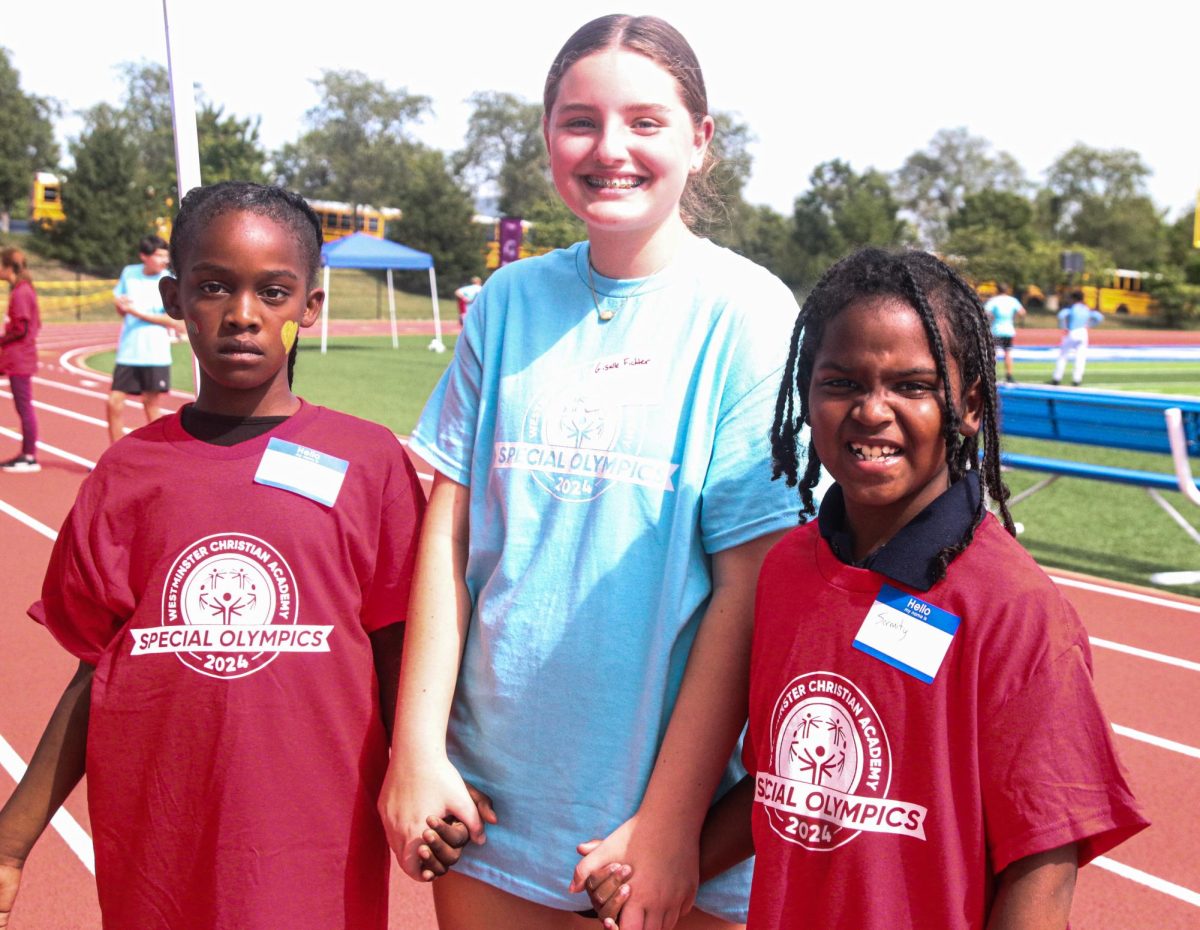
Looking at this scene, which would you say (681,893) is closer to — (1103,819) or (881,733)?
(881,733)

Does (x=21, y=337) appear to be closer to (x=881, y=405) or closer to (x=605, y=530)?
(x=605, y=530)

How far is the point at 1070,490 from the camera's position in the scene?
10.4 metres

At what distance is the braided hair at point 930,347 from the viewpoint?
1518 mm

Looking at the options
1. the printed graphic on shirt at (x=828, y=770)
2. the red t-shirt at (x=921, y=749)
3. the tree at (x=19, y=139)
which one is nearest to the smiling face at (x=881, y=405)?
the red t-shirt at (x=921, y=749)

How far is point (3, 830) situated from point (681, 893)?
43.4 inches

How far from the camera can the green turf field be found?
7.78m

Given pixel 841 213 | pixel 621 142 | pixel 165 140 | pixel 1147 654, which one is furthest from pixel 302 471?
pixel 165 140

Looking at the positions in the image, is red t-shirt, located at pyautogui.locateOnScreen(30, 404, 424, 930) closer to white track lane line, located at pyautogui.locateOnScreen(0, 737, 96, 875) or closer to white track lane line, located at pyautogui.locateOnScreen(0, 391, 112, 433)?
white track lane line, located at pyautogui.locateOnScreen(0, 737, 96, 875)

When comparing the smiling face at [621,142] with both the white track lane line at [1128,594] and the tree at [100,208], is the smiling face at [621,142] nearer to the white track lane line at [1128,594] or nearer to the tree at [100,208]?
the white track lane line at [1128,594]

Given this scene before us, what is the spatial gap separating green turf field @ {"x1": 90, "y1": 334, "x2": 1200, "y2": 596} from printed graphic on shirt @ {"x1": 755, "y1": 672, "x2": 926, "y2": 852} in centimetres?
638

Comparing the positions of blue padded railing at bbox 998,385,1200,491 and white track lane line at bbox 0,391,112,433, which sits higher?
blue padded railing at bbox 998,385,1200,491

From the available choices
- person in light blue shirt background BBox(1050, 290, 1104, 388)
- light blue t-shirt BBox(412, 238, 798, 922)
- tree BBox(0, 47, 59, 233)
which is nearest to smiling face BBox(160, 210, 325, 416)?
light blue t-shirt BBox(412, 238, 798, 922)

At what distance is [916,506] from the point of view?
5.13 ft

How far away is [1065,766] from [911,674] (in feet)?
0.66
